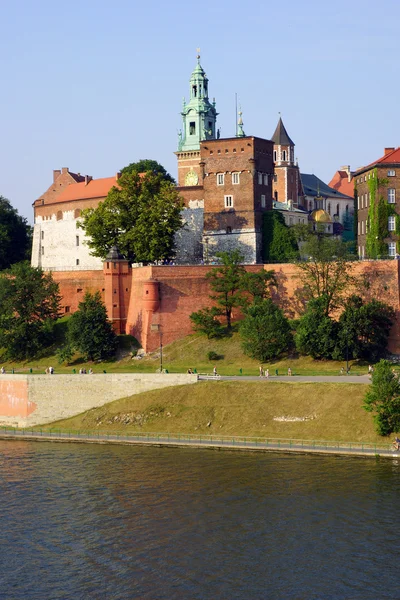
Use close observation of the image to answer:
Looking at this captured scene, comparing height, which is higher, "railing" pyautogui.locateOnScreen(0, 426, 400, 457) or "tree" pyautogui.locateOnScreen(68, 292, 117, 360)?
"tree" pyautogui.locateOnScreen(68, 292, 117, 360)

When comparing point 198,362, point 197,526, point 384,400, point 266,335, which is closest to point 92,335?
point 198,362

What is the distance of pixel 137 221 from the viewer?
265 ft

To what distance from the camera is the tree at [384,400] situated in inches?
2210

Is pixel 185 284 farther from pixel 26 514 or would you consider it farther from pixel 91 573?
pixel 91 573

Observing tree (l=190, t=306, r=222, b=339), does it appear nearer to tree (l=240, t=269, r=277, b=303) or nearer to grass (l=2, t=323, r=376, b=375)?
grass (l=2, t=323, r=376, b=375)

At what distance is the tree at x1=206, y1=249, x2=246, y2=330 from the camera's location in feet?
250

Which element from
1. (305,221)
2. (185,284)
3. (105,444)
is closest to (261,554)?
(105,444)

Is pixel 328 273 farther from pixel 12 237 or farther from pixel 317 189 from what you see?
pixel 317 189

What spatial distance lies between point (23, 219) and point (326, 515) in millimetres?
72270

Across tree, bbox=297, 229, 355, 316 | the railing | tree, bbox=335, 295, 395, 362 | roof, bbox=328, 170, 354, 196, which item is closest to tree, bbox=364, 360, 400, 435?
the railing

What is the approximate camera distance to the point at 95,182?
10431cm

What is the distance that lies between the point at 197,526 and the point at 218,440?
15.7 metres

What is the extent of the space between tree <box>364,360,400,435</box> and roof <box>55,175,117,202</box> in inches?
1840

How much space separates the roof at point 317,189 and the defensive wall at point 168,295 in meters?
51.3
